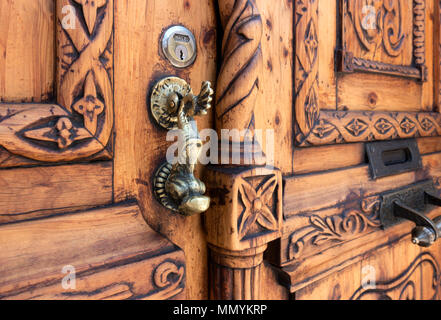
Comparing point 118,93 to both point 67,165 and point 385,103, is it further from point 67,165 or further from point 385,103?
point 385,103

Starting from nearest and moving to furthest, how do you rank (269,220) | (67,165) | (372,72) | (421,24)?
1. (67,165)
2. (269,220)
3. (372,72)
4. (421,24)

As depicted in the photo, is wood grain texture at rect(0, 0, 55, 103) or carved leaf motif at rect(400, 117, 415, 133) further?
carved leaf motif at rect(400, 117, 415, 133)

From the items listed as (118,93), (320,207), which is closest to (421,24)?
(320,207)

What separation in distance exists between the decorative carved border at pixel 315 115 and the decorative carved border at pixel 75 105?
1.00 ft

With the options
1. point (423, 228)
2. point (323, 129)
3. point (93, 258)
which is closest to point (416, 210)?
point (423, 228)

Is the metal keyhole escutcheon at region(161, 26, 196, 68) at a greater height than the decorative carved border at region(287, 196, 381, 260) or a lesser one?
greater

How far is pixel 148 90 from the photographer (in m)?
0.41

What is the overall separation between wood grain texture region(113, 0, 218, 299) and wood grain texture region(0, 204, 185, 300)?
3 centimetres

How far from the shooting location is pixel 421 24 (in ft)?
2.53

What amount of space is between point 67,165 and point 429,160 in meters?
0.84

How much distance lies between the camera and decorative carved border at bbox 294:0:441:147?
0.52 m

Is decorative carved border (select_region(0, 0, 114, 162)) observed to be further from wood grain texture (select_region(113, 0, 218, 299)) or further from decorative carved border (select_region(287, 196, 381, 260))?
decorative carved border (select_region(287, 196, 381, 260))

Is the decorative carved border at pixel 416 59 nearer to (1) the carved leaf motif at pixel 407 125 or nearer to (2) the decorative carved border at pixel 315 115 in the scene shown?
(2) the decorative carved border at pixel 315 115

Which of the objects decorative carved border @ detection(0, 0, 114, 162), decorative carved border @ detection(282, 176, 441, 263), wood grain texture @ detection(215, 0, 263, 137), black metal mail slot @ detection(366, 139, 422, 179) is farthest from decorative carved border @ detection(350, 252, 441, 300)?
decorative carved border @ detection(0, 0, 114, 162)
